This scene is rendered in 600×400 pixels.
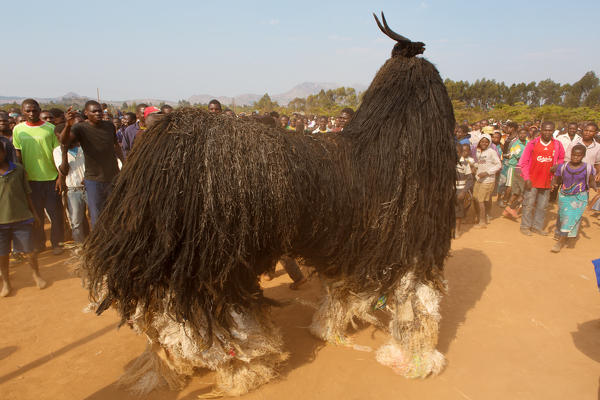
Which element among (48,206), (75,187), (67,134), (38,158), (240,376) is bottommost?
(240,376)

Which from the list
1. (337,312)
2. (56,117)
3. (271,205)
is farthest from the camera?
(56,117)

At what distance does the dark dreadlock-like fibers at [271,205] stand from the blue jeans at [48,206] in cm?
407

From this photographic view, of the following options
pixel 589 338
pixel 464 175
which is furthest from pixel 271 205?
pixel 464 175

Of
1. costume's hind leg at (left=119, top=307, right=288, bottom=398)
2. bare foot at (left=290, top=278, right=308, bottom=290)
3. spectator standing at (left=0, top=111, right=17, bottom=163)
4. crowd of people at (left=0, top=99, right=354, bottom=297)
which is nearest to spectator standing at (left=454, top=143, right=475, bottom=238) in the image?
crowd of people at (left=0, top=99, right=354, bottom=297)

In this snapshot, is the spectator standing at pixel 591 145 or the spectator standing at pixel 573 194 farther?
the spectator standing at pixel 591 145

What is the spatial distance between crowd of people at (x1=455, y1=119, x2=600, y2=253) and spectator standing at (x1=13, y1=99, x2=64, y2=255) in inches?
272

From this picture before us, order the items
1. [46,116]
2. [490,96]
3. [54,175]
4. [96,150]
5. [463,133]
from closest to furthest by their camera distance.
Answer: [96,150], [54,175], [46,116], [463,133], [490,96]

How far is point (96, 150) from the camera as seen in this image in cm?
446

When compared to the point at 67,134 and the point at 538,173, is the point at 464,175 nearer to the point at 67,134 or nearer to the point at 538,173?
the point at 538,173

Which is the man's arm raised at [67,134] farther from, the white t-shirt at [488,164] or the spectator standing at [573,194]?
the spectator standing at [573,194]

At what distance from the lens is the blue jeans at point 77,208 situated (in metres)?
5.18

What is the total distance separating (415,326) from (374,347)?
2.37 feet

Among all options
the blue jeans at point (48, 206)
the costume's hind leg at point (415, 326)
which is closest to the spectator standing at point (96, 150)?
the blue jeans at point (48, 206)

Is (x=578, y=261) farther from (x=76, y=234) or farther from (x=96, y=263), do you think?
(x=76, y=234)
